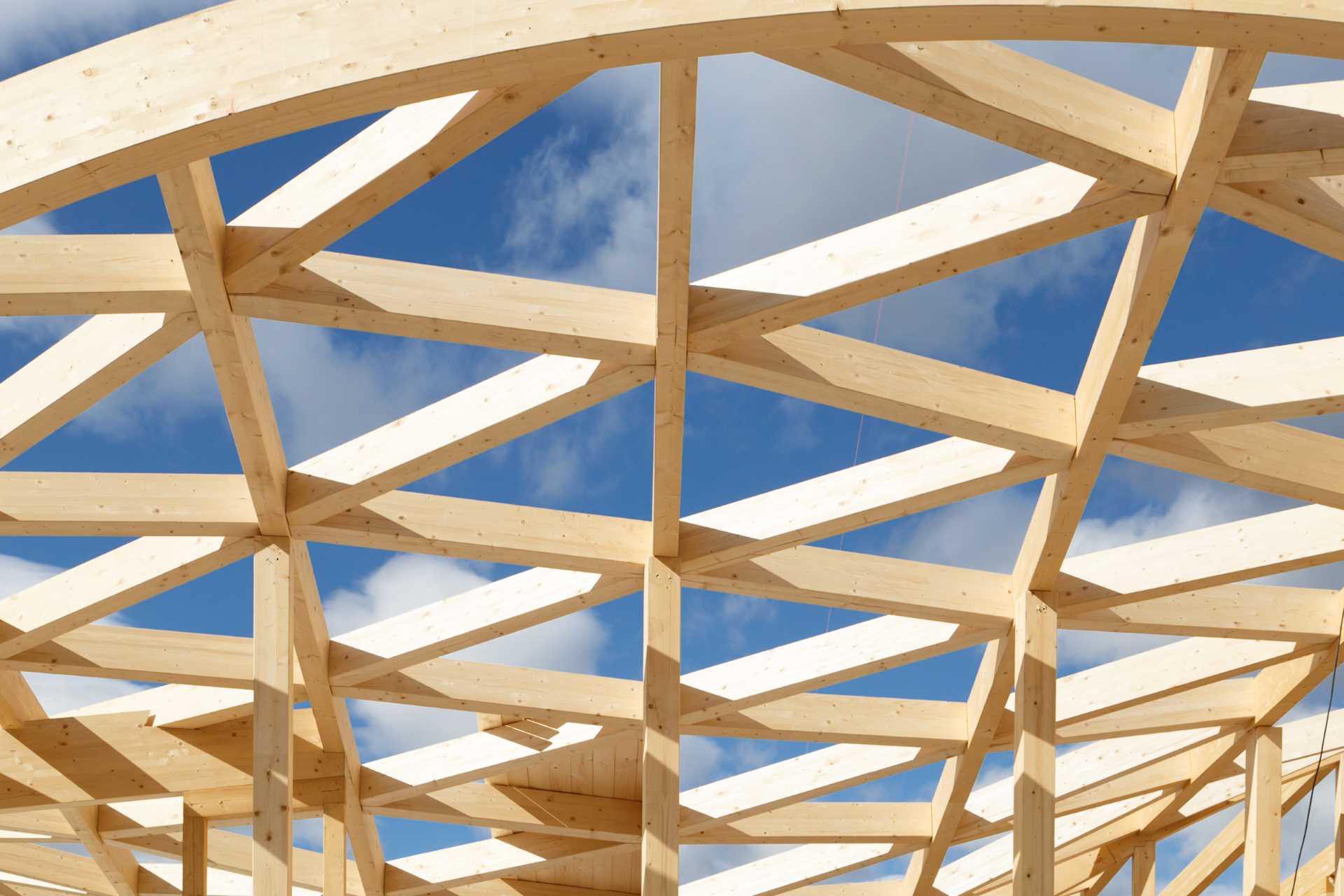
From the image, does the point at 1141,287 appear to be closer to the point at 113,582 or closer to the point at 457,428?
the point at 457,428

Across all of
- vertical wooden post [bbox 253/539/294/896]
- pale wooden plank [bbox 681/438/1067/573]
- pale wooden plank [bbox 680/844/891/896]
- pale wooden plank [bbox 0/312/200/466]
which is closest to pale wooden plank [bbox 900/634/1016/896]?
pale wooden plank [bbox 680/844/891/896]

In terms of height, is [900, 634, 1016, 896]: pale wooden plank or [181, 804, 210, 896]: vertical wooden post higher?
[900, 634, 1016, 896]: pale wooden plank

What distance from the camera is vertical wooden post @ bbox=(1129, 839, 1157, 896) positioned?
14305 millimetres

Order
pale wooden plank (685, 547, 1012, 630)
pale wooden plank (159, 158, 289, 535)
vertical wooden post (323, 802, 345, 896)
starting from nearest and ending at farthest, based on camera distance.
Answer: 1. pale wooden plank (159, 158, 289, 535)
2. pale wooden plank (685, 547, 1012, 630)
3. vertical wooden post (323, 802, 345, 896)

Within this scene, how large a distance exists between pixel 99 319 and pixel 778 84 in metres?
5.11

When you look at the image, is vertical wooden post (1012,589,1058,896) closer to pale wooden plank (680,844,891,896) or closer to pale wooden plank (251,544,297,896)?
pale wooden plank (251,544,297,896)

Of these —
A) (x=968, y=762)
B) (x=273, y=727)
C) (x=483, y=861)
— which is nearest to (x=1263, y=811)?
(x=968, y=762)

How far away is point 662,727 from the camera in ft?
28.4

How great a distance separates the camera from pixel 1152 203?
6.58 metres

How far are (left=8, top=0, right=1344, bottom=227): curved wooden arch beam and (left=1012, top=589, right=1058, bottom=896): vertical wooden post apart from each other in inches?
207

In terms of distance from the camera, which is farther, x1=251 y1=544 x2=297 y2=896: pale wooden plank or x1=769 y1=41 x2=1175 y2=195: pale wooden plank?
x1=251 y1=544 x2=297 y2=896: pale wooden plank

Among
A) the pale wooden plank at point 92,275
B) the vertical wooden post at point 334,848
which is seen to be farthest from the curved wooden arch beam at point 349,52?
the vertical wooden post at point 334,848

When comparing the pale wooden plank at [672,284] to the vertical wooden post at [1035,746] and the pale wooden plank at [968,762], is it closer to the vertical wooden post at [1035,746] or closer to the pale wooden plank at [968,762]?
the vertical wooden post at [1035,746]

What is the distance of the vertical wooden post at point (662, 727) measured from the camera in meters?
8.28
